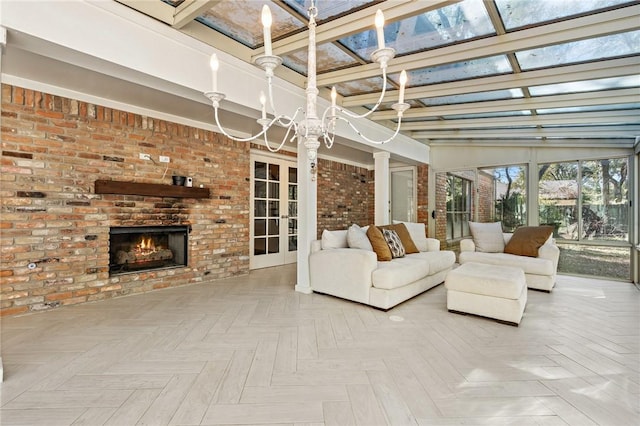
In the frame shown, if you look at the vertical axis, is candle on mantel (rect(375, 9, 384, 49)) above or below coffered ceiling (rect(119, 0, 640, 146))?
below

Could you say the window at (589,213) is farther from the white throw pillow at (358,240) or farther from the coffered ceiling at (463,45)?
the white throw pillow at (358,240)

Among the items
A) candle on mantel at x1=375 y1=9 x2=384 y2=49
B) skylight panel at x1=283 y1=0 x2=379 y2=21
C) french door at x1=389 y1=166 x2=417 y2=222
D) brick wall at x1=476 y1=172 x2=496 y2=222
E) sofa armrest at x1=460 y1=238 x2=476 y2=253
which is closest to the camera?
candle on mantel at x1=375 y1=9 x2=384 y2=49

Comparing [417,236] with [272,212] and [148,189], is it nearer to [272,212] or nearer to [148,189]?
[272,212]

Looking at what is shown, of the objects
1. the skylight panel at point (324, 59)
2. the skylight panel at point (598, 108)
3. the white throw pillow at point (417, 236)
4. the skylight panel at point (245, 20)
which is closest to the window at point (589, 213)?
the skylight panel at point (598, 108)

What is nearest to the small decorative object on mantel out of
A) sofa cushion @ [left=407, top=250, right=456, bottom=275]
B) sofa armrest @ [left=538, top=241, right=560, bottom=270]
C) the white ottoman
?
sofa cushion @ [left=407, top=250, right=456, bottom=275]

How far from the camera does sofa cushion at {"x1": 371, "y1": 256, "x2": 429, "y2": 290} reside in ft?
10.3

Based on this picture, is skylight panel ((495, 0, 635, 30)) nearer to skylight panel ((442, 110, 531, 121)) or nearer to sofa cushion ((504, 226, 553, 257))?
skylight panel ((442, 110, 531, 121))

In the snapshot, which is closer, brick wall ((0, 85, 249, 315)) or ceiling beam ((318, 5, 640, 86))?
ceiling beam ((318, 5, 640, 86))

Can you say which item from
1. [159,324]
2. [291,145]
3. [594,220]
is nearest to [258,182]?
[291,145]

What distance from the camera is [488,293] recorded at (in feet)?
9.36

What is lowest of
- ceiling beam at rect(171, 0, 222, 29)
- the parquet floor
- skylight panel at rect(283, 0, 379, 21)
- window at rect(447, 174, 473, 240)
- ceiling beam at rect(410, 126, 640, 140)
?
the parquet floor

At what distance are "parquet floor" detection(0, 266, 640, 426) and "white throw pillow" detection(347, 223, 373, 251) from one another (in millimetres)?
744

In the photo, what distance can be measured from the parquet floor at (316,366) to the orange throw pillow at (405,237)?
3.96 feet

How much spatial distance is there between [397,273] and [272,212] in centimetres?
304
